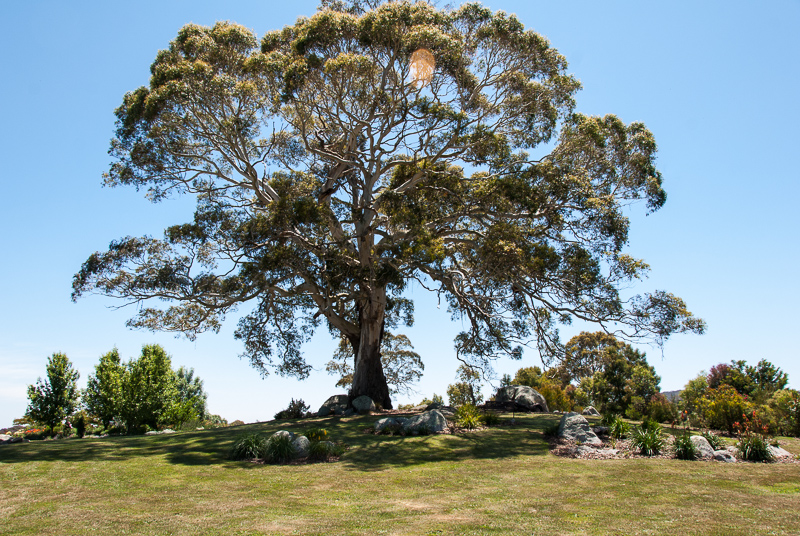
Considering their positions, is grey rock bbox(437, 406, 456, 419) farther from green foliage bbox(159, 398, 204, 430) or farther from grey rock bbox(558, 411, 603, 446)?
green foliage bbox(159, 398, 204, 430)

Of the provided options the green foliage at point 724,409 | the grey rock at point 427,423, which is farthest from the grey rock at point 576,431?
the green foliage at point 724,409

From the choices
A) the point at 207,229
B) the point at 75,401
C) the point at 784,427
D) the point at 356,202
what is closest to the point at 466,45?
the point at 356,202

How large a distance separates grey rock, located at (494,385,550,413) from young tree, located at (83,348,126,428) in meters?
15.0

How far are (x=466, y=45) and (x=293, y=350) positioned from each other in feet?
46.8

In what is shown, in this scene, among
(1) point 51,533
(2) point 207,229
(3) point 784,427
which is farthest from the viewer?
(2) point 207,229

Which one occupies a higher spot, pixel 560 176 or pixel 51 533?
pixel 560 176

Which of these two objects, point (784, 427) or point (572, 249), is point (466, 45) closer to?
point (572, 249)

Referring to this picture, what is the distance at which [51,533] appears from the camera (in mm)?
7457

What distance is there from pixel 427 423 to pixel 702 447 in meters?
6.98

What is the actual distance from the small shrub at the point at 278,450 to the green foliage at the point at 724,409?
12.0m

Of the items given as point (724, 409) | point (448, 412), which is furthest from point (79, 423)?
point (724, 409)

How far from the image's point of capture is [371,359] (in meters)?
22.2

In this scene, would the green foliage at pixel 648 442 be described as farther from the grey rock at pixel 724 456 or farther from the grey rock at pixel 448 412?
the grey rock at pixel 448 412

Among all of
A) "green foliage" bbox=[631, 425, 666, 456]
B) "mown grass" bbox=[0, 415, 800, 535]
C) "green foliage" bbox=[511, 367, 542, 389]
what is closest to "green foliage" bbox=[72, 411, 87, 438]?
"mown grass" bbox=[0, 415, 800, 535]
